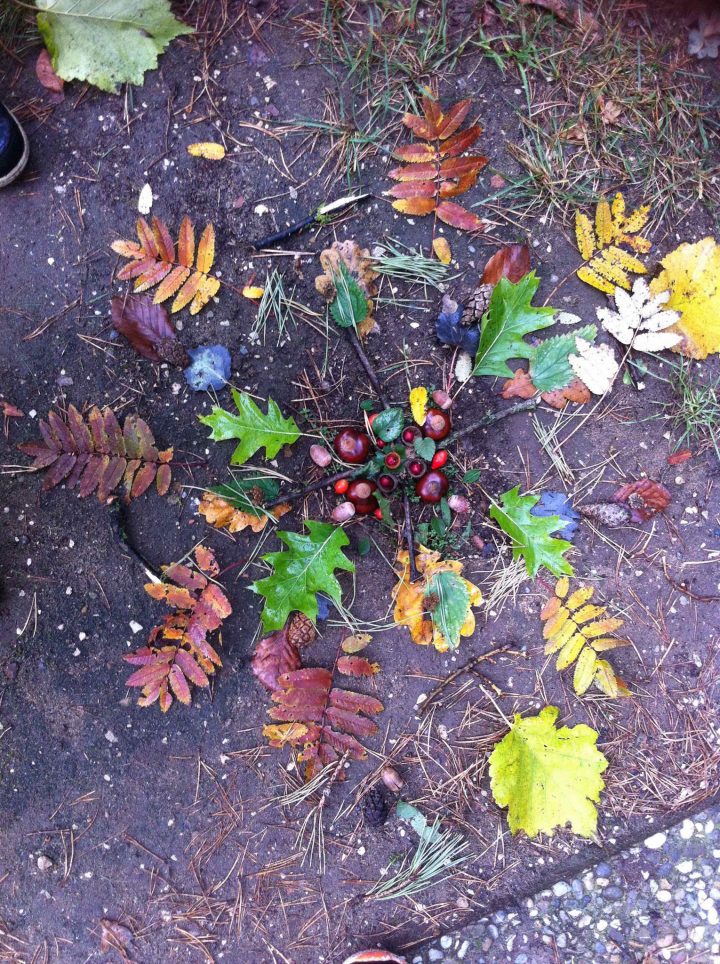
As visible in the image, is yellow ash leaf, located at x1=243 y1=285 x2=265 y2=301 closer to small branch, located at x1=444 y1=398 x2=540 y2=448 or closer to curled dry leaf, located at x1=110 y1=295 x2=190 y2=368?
curled dry leaf, located at x1=110 y1=295 x2=190 y2=368

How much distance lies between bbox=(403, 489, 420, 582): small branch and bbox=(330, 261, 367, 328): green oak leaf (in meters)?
0.67

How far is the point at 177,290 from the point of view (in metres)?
2.22

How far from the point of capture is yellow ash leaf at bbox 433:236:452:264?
87.6 inches

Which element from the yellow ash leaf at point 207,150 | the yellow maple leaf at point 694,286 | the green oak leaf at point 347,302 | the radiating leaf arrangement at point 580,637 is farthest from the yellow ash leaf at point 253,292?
the radiating leaf arrangement at point 580,637

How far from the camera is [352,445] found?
2.13m

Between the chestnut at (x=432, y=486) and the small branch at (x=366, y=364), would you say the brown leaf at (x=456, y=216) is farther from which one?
the chestnut at (x=432, y=486)

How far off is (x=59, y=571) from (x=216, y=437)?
2.85ft

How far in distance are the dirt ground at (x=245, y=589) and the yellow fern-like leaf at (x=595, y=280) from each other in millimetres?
43

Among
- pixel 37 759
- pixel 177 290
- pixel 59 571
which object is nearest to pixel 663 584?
pixel 177 290

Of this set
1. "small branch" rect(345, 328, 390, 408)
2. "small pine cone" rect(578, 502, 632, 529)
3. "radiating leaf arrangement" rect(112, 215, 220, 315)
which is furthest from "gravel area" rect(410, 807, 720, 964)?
"radiating leaf arrangement" rect(112, 215, 220, 315)

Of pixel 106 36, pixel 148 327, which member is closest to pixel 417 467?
pixel 148 327

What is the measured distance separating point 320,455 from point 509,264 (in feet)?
3.33

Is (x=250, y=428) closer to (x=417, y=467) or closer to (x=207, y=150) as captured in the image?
(x=417, y=467)

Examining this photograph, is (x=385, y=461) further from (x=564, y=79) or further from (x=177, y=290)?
(x=564, y=79)
